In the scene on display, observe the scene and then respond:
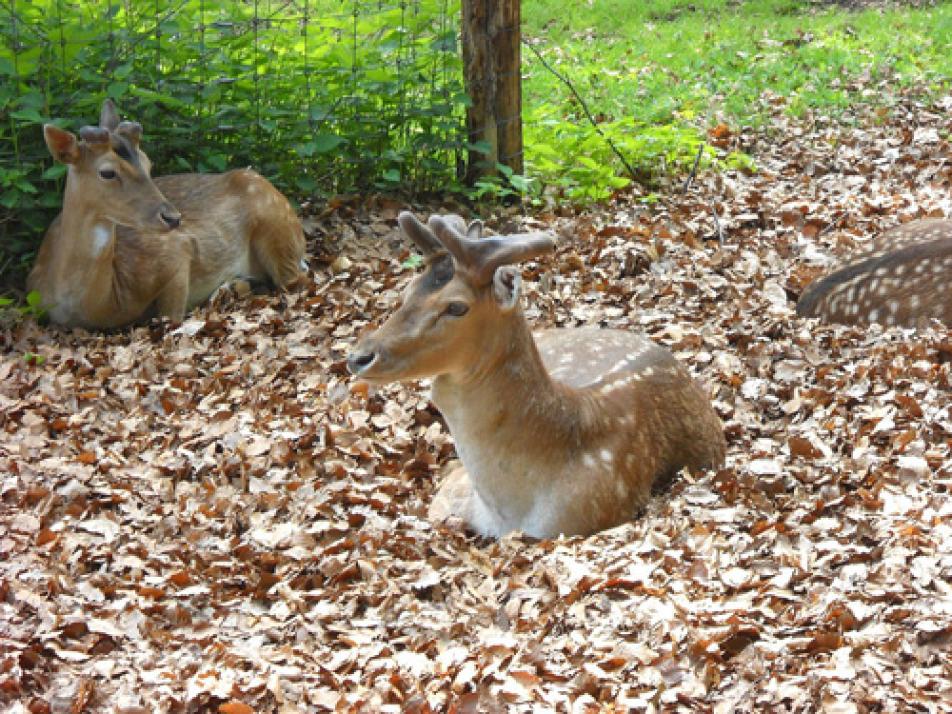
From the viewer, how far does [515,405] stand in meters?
5.77

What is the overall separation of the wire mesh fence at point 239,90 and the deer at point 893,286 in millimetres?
3228

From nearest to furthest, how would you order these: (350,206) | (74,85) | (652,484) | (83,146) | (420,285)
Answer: (420,285) < (652,484) < (83,146) < (74,85) < (350,206)

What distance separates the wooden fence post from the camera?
9602mm

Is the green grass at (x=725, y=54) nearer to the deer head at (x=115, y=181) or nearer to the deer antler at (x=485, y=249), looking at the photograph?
the deer head at (x=115, y=181)

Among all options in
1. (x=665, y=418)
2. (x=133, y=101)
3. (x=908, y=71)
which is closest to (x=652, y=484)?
(x=665, y=418)

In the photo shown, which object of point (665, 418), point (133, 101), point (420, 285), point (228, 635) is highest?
point (133, 101)

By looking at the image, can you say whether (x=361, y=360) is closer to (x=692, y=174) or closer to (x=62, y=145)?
(x=62, y=145)

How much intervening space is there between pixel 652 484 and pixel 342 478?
1515 millimetres

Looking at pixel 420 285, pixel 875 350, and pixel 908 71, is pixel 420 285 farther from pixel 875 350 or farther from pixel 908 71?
pixel 908 71

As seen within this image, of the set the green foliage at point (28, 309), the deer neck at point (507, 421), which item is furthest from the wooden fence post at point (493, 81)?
the deer neck at point (507, 421)

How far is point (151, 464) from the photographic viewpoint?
651 cm

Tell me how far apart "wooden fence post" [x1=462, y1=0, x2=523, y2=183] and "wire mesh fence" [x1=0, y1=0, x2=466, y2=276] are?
0.12 meters

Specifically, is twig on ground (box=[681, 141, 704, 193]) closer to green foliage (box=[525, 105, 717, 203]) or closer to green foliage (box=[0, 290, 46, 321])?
green foliage (box=[525, 105, 717, 203])

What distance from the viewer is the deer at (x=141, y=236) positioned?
27.6ft
